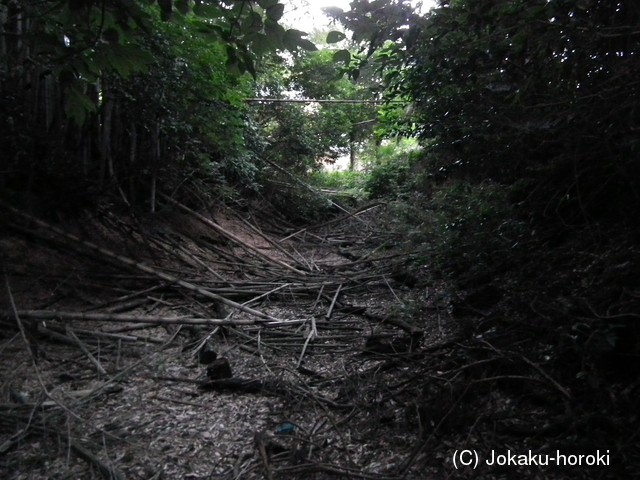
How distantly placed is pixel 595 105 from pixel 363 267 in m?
4.75

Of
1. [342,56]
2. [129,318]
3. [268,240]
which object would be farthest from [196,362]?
[268,240]

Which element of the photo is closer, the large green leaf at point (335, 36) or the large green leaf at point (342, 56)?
the large green leaf at point (335, 36)

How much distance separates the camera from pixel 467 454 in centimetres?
248

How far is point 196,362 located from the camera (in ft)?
13.4

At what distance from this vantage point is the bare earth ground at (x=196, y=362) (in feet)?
8.97

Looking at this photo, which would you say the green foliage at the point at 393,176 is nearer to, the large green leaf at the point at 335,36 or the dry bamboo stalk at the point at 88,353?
the dry bamboo stalk at the point at 88,353

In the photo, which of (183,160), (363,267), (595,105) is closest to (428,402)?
(595,105)

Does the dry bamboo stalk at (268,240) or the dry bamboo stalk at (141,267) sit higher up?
the dry bamboo stalk at (268,240)

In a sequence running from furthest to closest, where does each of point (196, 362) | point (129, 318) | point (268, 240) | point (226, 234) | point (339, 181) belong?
point (339, 181)
point (268, 240)
point (226, 234)
point (129, 318)
point (196, 362)

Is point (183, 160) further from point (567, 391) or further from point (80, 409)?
point (567, 391)

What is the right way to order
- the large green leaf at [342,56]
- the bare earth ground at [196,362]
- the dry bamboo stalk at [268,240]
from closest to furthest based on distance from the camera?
the large green leaf at [342,56] → the bare earth ground at [196,362] → the dry bamboo stalk at [268,240]

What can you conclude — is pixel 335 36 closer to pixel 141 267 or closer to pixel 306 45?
pixel 306 45

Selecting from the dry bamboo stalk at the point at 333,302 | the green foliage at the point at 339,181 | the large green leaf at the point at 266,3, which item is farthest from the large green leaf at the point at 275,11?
the green foliage at the point at 339,181

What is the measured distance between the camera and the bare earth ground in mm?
2734
